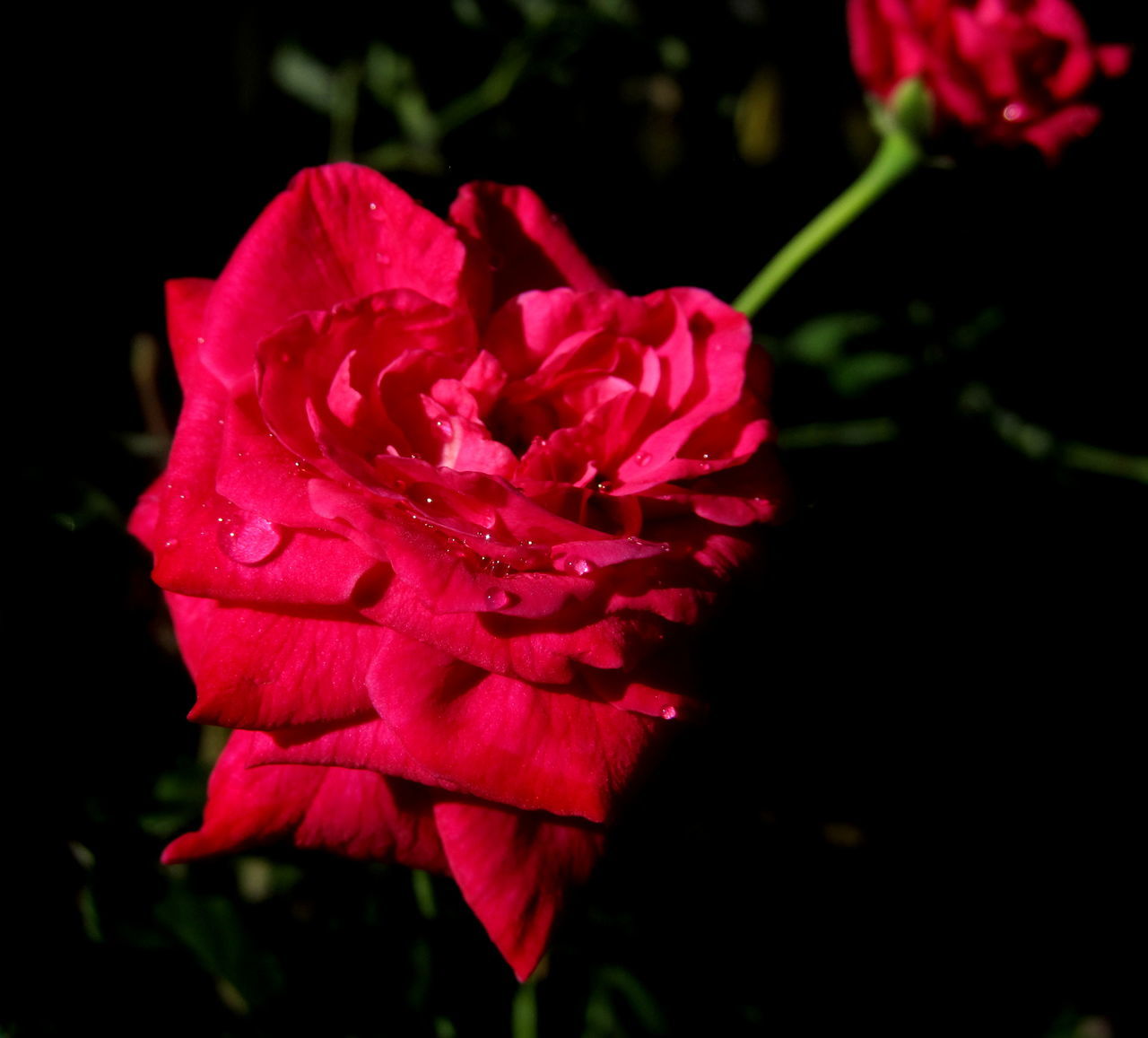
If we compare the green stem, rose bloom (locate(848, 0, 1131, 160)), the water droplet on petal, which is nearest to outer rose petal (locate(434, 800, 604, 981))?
the water droplet on petal

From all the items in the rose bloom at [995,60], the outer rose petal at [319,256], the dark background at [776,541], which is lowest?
the dark background at [776,541]

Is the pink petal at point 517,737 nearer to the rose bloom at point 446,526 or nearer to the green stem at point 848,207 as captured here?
the rose bloom at point 446,526

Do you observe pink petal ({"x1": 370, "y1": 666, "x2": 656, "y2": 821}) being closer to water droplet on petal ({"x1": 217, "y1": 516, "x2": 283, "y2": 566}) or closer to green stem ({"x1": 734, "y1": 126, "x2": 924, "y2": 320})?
water droplet on petal ({"x1": 217, "y1": 516, "x2": 283, "y2": 566})

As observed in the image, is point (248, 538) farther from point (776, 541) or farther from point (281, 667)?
point (776, 541)

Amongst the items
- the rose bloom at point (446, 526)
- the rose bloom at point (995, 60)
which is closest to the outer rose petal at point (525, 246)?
the rose bloom at point (446, 526)

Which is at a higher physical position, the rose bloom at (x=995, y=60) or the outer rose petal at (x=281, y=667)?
the rose bloom at (x=995, y=60)

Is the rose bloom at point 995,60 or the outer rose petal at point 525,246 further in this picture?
the rose bloom at point 995,60
